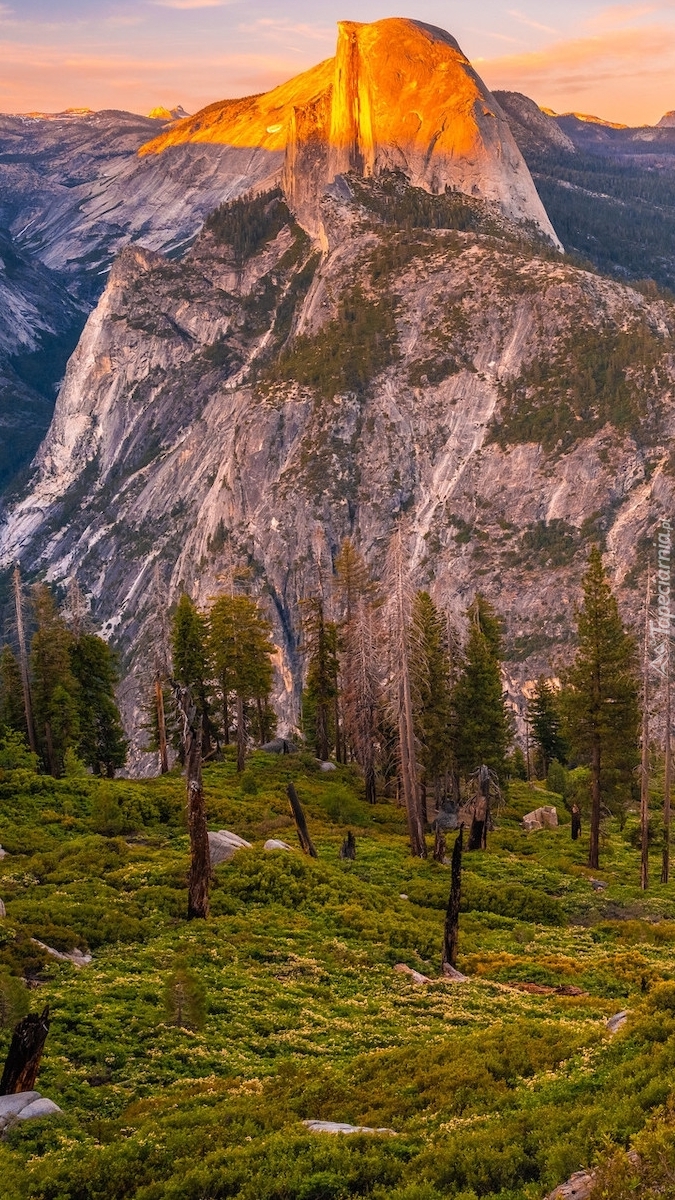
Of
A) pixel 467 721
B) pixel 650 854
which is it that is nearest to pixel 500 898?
pixel 467 721

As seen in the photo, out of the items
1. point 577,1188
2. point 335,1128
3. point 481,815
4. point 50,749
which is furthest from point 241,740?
point 577,1188

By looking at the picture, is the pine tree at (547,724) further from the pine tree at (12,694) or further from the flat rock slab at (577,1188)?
the flat rock slab at (577,1188)

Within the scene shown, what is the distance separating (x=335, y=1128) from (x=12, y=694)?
182ft

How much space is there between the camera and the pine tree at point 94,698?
216 ft

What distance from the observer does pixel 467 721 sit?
54.4 metres

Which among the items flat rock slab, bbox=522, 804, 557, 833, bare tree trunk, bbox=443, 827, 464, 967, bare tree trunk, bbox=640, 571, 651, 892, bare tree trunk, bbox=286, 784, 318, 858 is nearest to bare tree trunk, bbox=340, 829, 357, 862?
bare tree trunk, bbox=286, 784, 318, 858

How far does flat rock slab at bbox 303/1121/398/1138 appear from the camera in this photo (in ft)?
50.9

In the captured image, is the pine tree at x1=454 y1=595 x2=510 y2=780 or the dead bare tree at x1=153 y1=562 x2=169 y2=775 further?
Result: the dead bare tree at x1=153 y1=562 x2=169 y2=775

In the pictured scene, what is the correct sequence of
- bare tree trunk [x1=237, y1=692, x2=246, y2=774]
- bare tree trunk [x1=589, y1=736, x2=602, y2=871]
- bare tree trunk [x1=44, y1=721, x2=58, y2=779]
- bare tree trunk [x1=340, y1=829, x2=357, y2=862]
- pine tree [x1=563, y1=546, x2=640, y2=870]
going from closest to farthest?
bare tree trunk [x1=340, y1=829, x2=357, y2=862], pine tree [x1=563, y1=546, x2=640, y2=870], bare tree trunk [x1=589, y1=736, x2=602, y2=871], bare tree trunk [x1=237, y1=692, x2=246, y2=774], bare tree trunk [x1=44, y1=721, x2=58, y2=779]

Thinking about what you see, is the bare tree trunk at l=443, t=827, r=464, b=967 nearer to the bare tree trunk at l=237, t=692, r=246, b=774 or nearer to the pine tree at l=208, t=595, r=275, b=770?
the bare tree trunk at l=237, t=692, r=246, b=774

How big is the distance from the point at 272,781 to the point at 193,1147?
43.5m

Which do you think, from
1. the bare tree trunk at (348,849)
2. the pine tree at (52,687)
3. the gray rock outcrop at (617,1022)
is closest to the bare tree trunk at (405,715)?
the bare tree trunk at (348,849)

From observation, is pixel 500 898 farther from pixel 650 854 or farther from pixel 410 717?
pixel 650 854

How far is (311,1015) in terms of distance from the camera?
23.0m
